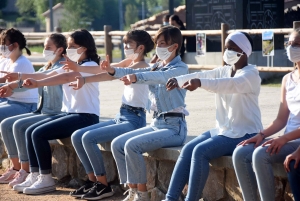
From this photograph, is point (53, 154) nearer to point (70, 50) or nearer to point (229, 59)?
point (70, 50)

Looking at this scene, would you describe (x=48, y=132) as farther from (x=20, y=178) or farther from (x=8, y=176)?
(x=8, y=176)

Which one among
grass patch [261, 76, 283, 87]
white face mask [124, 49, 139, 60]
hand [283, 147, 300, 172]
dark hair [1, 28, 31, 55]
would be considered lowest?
grass patch [261, 76, 283, 87]

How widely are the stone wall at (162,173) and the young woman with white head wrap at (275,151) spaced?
23 cm

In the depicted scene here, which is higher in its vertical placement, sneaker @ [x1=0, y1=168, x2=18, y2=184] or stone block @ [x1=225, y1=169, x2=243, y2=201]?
stone block @ [x1=225, y1=169, x2=243, y2=201]

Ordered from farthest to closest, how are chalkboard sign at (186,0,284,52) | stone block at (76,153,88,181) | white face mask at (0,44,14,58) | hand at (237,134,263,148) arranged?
chalkboard sign at (186,0,284,52) → white face mask at (0,44,14,58) → stone block at (76,153,88,181) → hand at (237,134,263,148)

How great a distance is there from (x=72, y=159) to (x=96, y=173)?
1091mm

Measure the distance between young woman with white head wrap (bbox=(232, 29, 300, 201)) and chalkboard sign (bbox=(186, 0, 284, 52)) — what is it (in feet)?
39.7

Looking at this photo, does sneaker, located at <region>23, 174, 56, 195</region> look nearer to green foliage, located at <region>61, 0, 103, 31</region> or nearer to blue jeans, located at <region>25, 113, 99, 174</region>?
blue jeans, located at <region>25, 113, 99, 174</region>

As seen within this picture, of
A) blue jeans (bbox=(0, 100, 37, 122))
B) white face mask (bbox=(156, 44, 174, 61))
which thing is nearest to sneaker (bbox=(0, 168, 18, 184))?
blue jeans (bbox=(0, 100, 37, 122))

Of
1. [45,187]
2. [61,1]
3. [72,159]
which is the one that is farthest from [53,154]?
[61,1]

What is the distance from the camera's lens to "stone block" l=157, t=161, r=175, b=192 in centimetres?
626

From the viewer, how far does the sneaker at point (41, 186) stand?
6836mm

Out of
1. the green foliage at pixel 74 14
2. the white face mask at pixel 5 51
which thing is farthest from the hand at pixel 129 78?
the green foliage at pixel 74 14

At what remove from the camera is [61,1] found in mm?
63844
